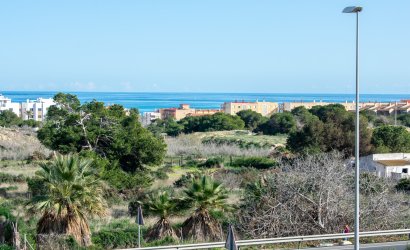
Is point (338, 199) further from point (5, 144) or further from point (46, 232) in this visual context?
point (5, 144)

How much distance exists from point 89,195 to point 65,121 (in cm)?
2131

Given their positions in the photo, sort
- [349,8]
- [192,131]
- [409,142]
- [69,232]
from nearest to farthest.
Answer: [349,8], [69,232], [409,142], [192,131]

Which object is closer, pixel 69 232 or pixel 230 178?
pixel 69 232

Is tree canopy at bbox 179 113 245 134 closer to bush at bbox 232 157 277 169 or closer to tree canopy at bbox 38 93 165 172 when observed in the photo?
bush at bbox 232 157 277 169

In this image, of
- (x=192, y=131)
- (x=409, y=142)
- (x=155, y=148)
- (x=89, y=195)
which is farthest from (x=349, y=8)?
(x=192, y=131)

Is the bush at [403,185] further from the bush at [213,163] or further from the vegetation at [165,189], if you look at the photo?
the bush at [213,163]

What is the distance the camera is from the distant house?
44219 mm

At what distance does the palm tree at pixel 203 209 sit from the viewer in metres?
24.7

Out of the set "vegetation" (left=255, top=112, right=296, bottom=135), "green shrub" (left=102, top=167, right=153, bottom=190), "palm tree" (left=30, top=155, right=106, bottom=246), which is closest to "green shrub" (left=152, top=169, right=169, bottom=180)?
"green shrub" (left=102, top=167, right=153, bottom=190)

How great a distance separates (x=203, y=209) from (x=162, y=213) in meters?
1.58

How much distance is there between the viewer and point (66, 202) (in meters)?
21.8

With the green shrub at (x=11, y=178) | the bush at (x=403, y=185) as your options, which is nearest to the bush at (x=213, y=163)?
the green shrub at (x=11, y=178)

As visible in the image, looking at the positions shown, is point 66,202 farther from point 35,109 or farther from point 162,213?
point 35,109

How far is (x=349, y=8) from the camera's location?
14438 mm
